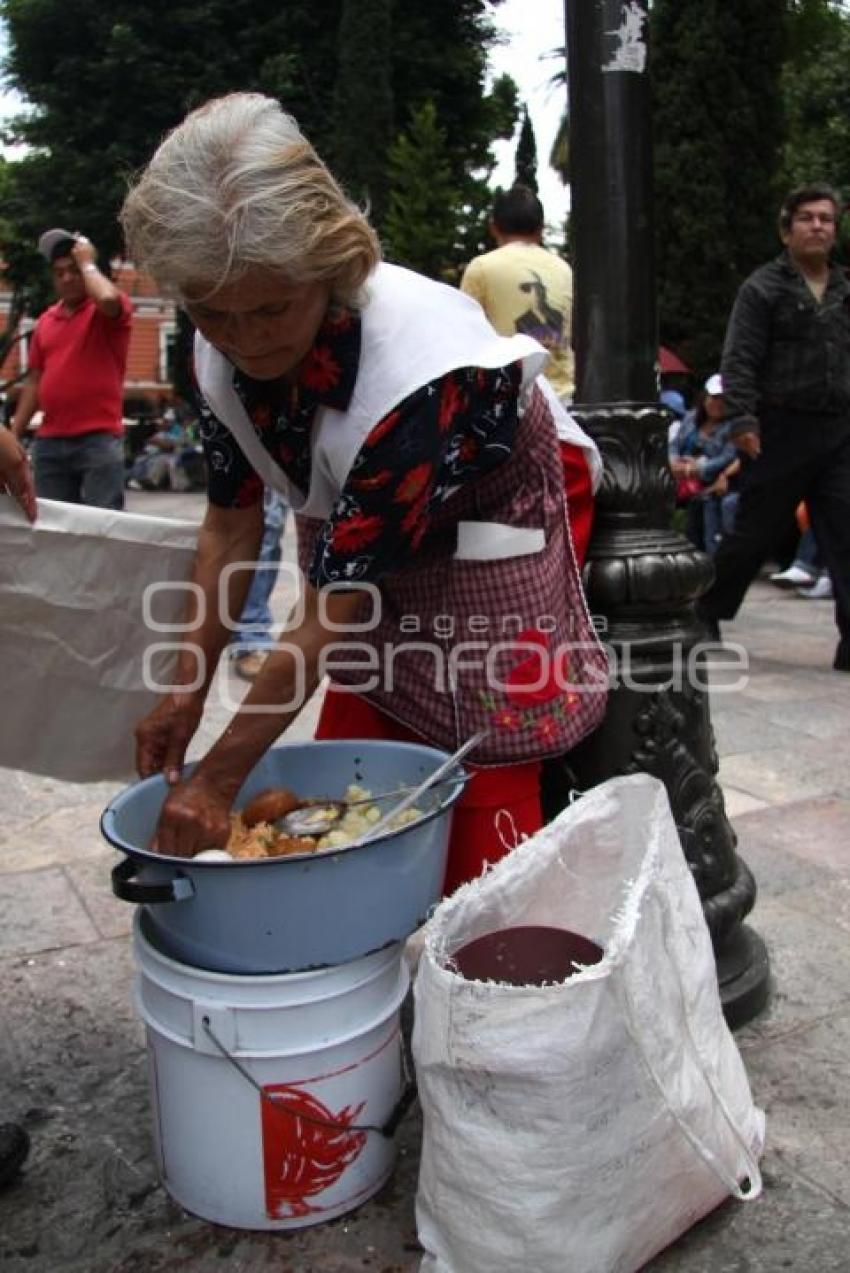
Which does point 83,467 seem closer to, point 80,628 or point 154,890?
point 80,628

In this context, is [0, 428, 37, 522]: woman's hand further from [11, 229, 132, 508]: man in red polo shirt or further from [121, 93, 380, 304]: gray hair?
[11, 229, 132, 508]: man in red polo shirt

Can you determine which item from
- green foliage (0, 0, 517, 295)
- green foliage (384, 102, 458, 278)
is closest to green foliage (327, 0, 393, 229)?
green foliage (0, 0, 517, 295)

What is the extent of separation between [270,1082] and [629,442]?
1.35 meters

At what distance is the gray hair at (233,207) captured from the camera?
1521mm

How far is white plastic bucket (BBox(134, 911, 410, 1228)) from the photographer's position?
5.71ft

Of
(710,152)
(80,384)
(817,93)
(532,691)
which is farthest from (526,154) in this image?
(532,691)

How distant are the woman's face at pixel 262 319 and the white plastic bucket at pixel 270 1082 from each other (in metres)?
0.89

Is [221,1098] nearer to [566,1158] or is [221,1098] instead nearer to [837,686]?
[566,1158]

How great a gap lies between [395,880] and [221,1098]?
43 centimetres

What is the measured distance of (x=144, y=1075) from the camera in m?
2.32

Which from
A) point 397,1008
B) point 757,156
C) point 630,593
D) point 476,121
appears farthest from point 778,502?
point 476,121

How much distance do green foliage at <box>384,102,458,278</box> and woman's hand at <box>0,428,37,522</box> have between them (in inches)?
643

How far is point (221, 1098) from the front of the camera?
5.84 feet

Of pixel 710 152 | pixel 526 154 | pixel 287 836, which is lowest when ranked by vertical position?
pixel 287 836
